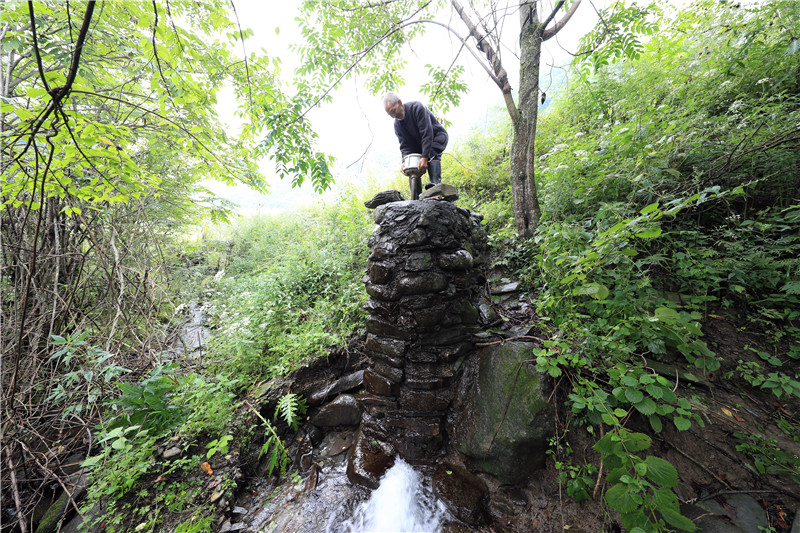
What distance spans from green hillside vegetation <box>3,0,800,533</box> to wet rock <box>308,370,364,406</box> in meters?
0.26

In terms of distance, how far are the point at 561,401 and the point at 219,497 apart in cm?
299

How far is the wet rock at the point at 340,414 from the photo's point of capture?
2.92 meters

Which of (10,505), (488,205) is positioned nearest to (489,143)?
(488,205)

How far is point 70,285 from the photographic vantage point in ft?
10.3

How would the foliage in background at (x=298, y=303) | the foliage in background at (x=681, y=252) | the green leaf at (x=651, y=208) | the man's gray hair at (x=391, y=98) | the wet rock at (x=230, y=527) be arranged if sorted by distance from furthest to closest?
the man's gray hair at (x=391, y=98) → the foliage in background at (x=298, y=303) → the wet rock at (x=230, y=527) → the foliage in background at (x=681, y=252) → the green leaf at (x=651, y=208)

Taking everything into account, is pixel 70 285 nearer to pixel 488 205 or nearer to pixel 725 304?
pixel 488 205

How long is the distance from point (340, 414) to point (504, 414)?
1.78 meters

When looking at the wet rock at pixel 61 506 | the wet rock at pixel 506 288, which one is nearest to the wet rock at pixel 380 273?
the wet rock at pixel 506 288

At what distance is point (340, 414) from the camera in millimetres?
2930

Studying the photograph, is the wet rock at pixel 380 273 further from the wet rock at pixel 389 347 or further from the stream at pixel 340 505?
the stream at pixel 340 505

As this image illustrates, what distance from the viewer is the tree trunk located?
3736mm

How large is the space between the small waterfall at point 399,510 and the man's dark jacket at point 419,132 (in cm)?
382

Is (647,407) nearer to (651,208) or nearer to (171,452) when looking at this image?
(651,208)

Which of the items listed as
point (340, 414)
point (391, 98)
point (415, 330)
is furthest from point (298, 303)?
point (391, 98)
